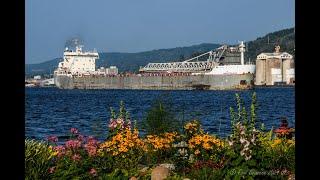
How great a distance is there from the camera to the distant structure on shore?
126625mm

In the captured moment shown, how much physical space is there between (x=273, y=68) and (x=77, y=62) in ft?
153

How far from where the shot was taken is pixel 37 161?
522 centimetres

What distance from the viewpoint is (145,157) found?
268 inches

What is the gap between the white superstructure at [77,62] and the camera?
121812 millimetres

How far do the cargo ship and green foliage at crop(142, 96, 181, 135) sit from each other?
91.9 meters

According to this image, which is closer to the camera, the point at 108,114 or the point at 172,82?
the point at 108,114

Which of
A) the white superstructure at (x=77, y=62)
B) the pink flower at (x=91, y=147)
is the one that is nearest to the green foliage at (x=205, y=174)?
the pink flower at (x=91, y=147)

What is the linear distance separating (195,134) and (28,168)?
2.49 meters

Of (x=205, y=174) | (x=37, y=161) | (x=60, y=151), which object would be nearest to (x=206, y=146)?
(x=205, y=174)

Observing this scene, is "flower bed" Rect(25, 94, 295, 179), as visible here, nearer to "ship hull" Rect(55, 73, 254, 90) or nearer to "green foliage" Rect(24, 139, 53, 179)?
"green foliage" Rect(24, 139, 53, 179)

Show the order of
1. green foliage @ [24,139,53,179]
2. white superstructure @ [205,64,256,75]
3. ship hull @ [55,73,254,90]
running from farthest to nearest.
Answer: white superstructure @ [205,64,256,75]
ship hull @ [55,73,254,90]
green foliage @ [24,139,53,179]

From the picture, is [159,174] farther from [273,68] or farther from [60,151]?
[273,68]

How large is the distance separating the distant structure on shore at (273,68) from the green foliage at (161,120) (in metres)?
120

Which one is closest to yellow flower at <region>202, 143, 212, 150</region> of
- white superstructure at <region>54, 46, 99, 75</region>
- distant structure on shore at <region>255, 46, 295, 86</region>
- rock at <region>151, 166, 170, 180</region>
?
rock at <region>151, 166, 170, 180</region>
